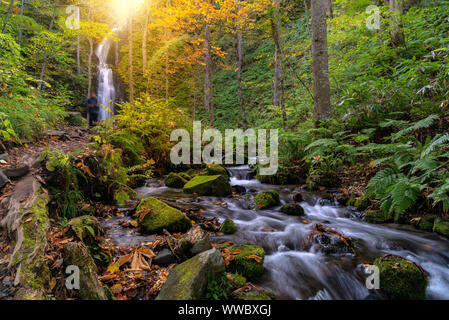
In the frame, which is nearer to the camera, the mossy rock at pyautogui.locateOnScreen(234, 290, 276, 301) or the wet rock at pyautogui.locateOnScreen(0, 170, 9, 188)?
the mossy rock at pyautogui.locateOnScreen(234, 290, 276, 301)

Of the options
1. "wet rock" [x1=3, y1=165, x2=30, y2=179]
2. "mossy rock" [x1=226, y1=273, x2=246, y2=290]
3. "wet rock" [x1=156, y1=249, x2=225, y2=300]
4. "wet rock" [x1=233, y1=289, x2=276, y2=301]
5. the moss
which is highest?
"wet rock" [x1=3, y1=165, x2=30, y2=179]

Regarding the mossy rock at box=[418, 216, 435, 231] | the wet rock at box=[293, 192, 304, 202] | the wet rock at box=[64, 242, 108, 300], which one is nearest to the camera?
the wet rock at box=[64, 242, 108, 300]

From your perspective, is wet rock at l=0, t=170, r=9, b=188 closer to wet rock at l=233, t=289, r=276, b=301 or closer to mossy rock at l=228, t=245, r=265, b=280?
mossy rock at l=228, t=245, r=265, b=280

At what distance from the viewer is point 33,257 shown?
192 centimetres

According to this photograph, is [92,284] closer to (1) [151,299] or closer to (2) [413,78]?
(1) [151,299]

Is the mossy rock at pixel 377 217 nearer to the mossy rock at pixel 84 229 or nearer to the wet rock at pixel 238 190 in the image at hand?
the wet rock at pixel 238 190

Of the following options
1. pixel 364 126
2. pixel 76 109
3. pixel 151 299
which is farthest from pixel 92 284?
pixel 76 109

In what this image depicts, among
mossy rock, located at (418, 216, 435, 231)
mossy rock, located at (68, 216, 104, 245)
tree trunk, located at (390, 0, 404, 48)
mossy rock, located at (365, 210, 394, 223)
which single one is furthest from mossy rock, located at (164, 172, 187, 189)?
tree trunk, located at (390, 0, 404, 48)

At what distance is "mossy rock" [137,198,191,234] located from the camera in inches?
146

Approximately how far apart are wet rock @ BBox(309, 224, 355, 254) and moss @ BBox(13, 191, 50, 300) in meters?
3.35

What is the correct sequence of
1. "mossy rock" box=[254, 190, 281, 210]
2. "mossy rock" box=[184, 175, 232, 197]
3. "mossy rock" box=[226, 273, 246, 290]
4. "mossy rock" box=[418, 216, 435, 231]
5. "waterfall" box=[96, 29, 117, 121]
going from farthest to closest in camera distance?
"waterfall" box=[96, 29, 117, 121]
"mossy rock" box=[184, 175, 232, 197]
"mossy rock" box=[254, 190, 281, 210]
"mossy rock" box=[418, 216, 435, 231]
"mossy rock" box=[226, 273, 246, 290]

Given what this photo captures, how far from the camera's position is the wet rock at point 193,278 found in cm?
209

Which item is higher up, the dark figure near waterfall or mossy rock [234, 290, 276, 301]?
the dark figure near waterfall

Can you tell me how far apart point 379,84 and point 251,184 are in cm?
454
